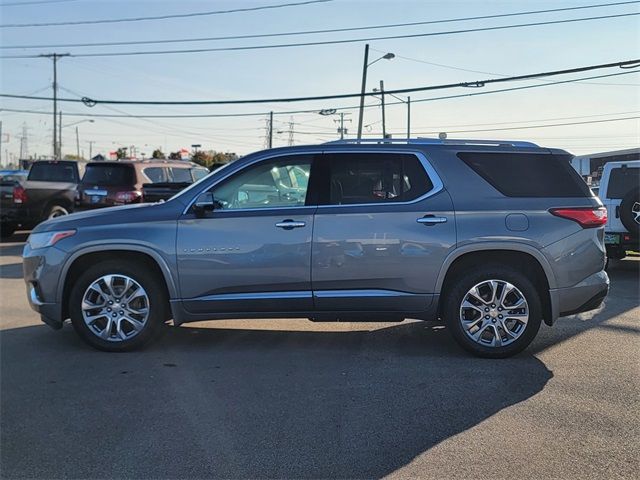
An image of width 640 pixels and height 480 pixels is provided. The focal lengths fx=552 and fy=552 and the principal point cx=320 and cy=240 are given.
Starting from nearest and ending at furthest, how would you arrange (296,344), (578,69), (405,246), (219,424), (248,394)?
A: (219,424), (248,394), (405,246), (296,344), (578,69)

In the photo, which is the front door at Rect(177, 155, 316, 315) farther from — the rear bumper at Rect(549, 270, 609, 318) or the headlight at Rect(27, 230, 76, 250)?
the rear bumper at Rect(549, 270, 609, 318)

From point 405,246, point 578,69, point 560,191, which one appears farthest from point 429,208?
point 578,69

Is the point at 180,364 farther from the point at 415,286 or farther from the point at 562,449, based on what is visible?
the point at 562,449

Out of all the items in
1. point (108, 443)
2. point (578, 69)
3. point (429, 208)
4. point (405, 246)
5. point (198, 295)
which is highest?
point (578, 69)

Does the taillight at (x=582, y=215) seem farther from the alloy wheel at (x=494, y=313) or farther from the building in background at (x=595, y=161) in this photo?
the building in background at (x=595, y=161)

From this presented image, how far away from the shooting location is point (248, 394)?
4148 millimetres

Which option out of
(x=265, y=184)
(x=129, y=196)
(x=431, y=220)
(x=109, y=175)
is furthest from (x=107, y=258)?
(x=109, y=175)

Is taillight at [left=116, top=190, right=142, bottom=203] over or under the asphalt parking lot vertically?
over

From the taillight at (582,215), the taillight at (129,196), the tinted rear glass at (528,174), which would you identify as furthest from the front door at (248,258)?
the taillight at (129,196)

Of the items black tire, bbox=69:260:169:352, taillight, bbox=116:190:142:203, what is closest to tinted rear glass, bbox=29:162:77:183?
taillight, bbox=116:190:142:203

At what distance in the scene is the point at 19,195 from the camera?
1369 cm

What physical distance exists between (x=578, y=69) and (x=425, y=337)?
14070 mm

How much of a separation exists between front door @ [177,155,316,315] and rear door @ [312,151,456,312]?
16 cm

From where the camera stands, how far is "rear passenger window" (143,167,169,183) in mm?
12938
